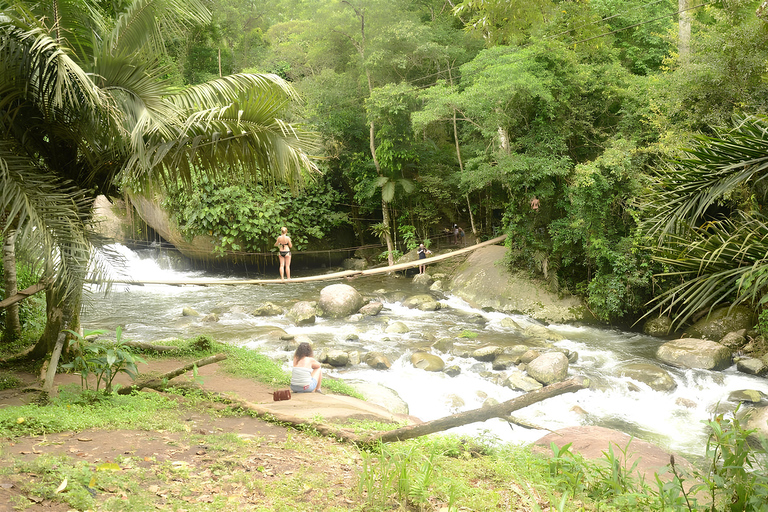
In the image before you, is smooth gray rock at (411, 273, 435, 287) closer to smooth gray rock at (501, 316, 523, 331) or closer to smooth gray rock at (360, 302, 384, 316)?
smooth gray rock at (360, 302, 384, 316)

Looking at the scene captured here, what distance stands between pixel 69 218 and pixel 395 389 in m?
4.85

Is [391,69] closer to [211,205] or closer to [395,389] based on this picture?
[211,205]

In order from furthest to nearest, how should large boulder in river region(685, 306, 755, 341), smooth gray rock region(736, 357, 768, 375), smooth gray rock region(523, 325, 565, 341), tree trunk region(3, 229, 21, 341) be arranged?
smooth gray rock region(523, 325, 565, 341)
large boulder in river region(685, 306, 755, 341)
smooth gray rock region(736, 357, 768, 375)
tree trunk region(3, 229, 21, 341)

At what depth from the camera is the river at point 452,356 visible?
22.4 feet

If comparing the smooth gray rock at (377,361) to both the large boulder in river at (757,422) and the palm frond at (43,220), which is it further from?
the palm frond at (43,220)

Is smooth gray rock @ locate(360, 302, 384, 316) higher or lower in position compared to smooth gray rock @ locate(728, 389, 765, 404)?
higher

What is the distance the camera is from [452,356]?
9.06 m

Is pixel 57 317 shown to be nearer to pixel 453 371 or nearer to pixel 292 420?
pixel 292 420

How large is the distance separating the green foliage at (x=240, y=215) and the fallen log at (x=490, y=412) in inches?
516

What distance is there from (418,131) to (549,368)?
25.8ft

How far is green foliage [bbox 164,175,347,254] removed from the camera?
640 inches

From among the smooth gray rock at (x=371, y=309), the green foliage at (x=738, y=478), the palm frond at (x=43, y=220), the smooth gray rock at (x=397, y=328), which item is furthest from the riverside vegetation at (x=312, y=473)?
the smooth gray rock at (x=371, y=309)

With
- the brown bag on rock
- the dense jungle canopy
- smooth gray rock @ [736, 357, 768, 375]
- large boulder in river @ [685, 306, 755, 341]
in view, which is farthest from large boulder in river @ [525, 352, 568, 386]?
the brown bag on rock

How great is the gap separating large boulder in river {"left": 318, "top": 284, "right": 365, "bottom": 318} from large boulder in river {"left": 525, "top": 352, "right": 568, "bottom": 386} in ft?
15.9
